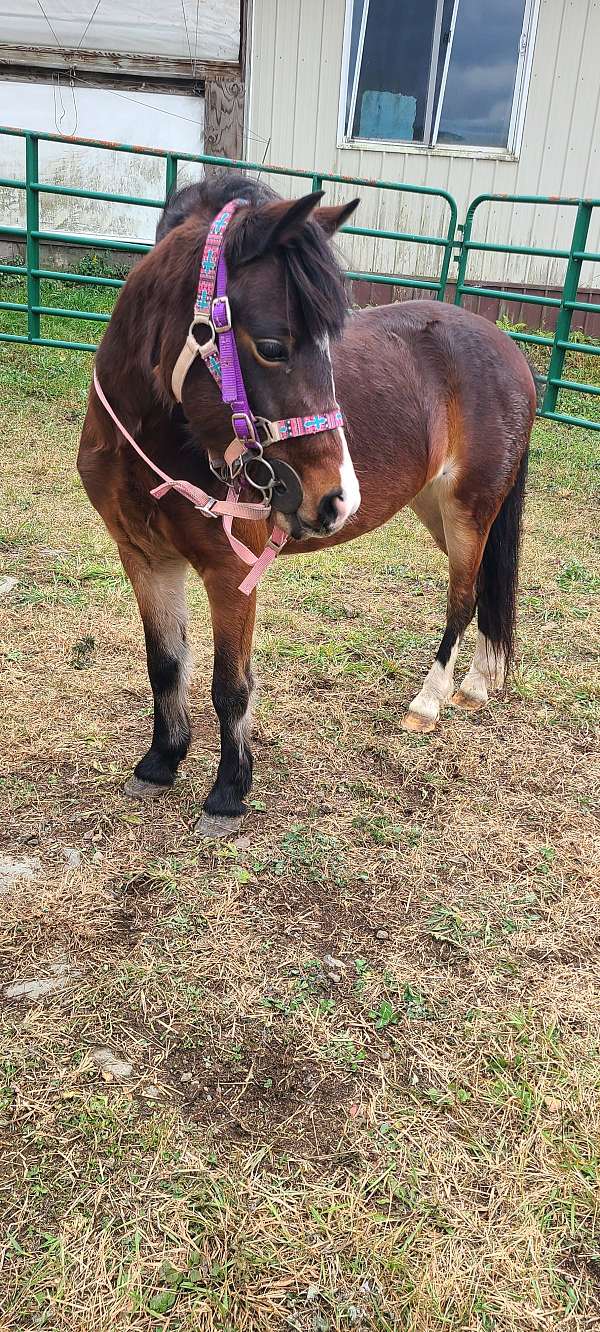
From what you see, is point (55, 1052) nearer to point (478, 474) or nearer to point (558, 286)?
point (478, 474)

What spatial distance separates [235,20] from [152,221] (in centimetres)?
178

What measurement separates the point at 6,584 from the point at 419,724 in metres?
1.95

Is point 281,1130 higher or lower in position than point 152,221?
lower

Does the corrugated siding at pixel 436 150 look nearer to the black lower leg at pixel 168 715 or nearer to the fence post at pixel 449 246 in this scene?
the fence post at pixel 449 246

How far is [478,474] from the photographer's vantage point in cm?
306

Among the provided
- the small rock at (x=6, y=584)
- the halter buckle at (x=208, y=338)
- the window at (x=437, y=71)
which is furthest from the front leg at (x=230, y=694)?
the window at (x=437, y=71)

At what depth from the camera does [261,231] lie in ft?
5.73

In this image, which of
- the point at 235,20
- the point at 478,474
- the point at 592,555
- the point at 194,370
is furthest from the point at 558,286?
the point at 194,370

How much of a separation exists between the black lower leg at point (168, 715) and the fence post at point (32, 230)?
5187 mm

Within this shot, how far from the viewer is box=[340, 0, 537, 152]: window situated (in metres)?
7.77

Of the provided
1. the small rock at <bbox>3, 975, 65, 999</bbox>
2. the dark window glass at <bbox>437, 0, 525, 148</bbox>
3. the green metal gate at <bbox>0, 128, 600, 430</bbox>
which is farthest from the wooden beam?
the small rock at <bbox>3, 975, 65, 999</bbox>

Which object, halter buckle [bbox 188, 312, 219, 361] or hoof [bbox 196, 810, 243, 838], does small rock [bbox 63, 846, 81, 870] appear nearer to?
hoof [bbox 196, 810, 243, 838]

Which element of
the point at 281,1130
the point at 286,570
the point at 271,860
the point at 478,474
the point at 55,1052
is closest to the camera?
the point at 281,1130

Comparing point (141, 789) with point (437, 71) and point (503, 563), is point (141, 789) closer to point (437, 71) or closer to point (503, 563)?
point (503, 563)
